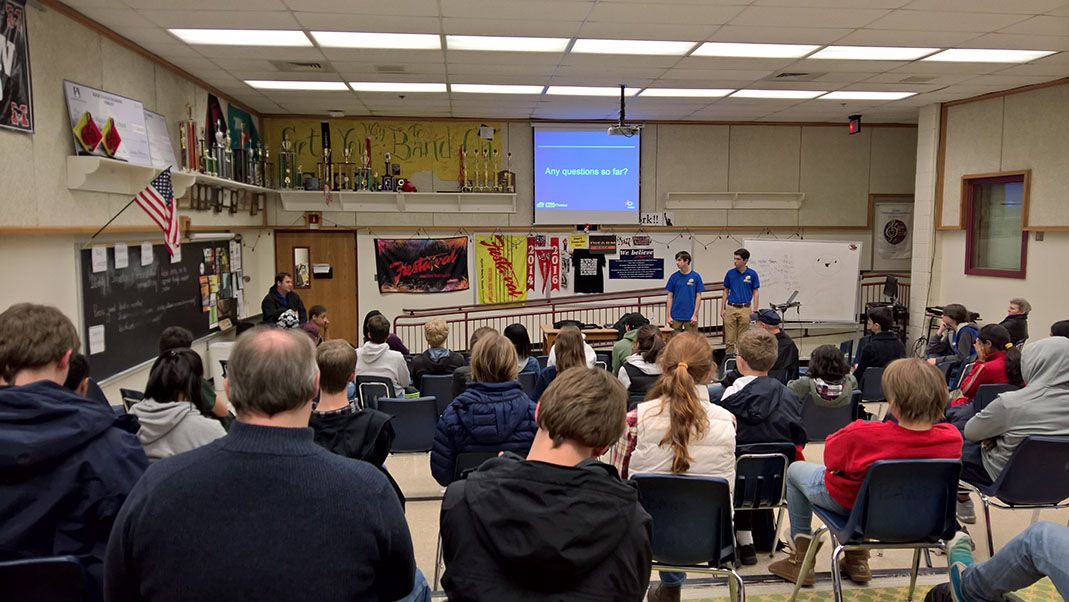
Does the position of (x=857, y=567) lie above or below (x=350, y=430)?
below

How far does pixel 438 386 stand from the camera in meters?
4.96

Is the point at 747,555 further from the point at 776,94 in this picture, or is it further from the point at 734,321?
the point at 776,94

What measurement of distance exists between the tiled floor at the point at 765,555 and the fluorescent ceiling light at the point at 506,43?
361cm

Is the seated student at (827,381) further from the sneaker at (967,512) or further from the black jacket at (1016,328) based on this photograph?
the black jacket at (1016,328)

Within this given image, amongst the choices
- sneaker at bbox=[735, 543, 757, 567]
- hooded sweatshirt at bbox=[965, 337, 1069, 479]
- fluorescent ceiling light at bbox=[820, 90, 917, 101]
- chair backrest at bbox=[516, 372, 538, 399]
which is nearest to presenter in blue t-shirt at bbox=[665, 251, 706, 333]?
fluorescent ceiling light at bbox=[820, 90, 917, 101]

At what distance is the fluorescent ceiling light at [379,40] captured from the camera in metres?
5.82

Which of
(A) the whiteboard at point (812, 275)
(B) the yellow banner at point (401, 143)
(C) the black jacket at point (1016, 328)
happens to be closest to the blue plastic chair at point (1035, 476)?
(C) the black jacket at point (1016, 328)

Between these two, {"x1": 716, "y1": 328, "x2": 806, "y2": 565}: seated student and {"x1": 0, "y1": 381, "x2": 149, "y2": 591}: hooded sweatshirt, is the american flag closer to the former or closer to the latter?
{"x1": 0, "y1": 381, "x2": 149, "y2": 591}: hooded sweatshirt

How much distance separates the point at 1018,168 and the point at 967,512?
19.4 ft

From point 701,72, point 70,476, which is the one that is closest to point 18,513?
point 70,476

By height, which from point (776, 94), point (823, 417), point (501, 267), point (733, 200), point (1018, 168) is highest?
point (776, 94)

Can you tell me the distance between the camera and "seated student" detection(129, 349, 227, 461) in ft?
8.43

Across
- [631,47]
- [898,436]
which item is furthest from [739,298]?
[898,436]

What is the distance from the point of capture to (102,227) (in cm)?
536
